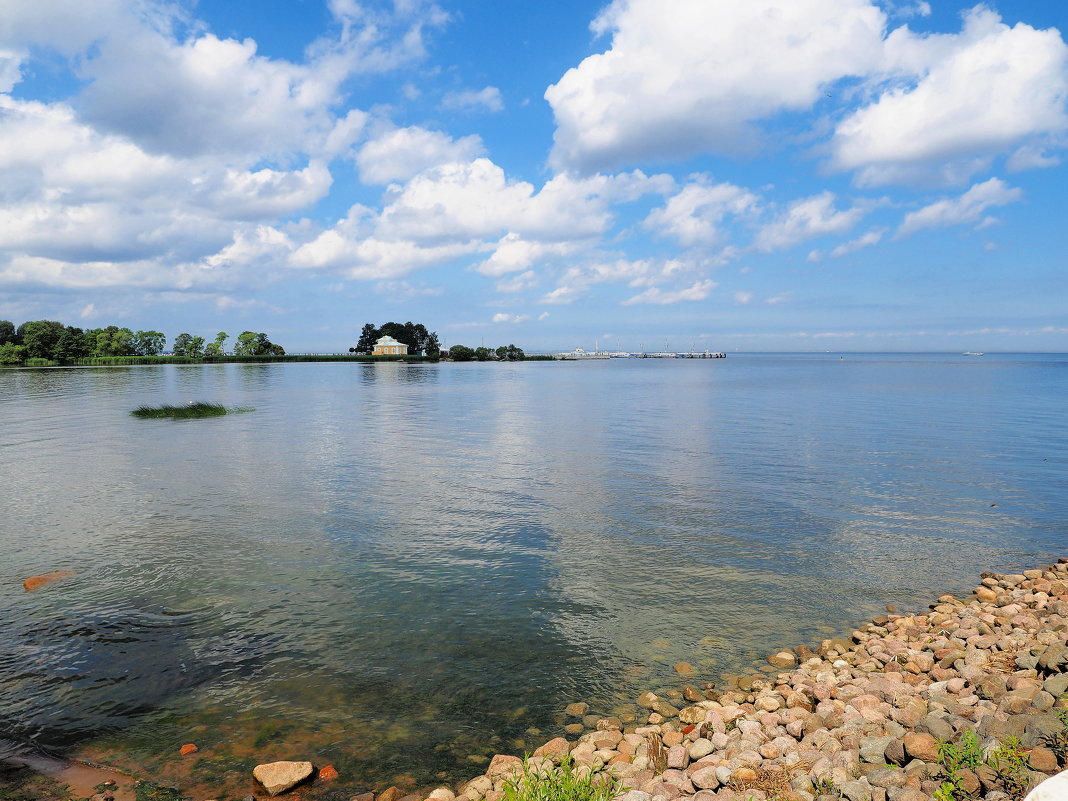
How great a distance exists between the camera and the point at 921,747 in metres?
8.36

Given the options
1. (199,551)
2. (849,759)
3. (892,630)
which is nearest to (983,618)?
(892,630)

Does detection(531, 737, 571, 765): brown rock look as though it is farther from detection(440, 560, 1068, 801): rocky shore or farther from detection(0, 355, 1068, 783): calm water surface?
detection(0, 355, 1068, 783): calm water surface

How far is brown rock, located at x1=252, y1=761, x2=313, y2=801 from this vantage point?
998 cm

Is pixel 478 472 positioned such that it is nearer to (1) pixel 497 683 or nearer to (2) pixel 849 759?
(1) pixel 497 683

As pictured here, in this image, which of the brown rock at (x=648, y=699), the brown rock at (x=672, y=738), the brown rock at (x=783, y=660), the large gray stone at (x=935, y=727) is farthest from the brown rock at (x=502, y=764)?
the brown rock at (x=783, y=660)

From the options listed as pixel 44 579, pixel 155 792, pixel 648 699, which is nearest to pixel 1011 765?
pixel 648 699

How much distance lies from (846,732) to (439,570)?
1304 centimetres

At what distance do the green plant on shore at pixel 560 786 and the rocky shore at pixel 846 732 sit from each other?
0.13 metres

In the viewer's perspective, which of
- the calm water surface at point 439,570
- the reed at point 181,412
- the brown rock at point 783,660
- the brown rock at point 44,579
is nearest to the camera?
the calm water surface at point 439,570

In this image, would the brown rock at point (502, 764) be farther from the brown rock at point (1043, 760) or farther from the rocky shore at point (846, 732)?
the brown rock at point (1043, 760)

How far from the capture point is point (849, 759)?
8.64m

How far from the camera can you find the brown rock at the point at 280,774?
32.7 ft

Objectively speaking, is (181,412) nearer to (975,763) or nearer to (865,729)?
(865,729)

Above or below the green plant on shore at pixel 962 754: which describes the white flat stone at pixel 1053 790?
above
